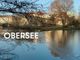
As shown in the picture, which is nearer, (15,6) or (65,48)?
(15,6)

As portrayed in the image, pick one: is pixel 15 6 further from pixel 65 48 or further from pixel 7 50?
pixel 65 48

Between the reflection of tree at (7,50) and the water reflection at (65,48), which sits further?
the water reflection at (65,48)

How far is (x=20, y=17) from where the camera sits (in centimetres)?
230

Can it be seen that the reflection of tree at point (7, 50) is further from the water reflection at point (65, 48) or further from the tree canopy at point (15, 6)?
the water reflection at point (65, 48)

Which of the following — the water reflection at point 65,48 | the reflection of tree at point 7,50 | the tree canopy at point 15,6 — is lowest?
the water reflection at point 65,48

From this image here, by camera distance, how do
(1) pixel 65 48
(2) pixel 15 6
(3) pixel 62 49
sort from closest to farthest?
1. (2) pixel 15 6
2. (3) pixel 62 49
3. (1) pixel 65 48

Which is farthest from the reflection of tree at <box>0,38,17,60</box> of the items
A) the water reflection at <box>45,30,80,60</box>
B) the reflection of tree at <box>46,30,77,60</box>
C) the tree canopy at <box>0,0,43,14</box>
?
the reflection of tree at <box>46,30,77,60</box>

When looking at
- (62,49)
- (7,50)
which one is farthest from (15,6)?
(62,49)

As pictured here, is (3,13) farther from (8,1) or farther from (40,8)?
→ (40,8)

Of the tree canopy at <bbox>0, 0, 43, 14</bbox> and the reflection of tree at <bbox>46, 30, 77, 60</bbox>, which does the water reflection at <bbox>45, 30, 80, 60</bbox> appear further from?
the tree canopy at <bbox>0, 0, 43, 14</bbox>

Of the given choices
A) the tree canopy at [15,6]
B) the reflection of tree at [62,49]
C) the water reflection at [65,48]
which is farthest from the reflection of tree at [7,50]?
the reflection of tree at [62,49]

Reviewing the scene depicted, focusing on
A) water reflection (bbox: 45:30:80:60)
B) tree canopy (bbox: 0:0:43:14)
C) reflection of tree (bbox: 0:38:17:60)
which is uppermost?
tree canopy (bbox: 0:0:43:14)

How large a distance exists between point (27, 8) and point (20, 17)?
0.31ft

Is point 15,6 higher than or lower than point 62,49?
higher
